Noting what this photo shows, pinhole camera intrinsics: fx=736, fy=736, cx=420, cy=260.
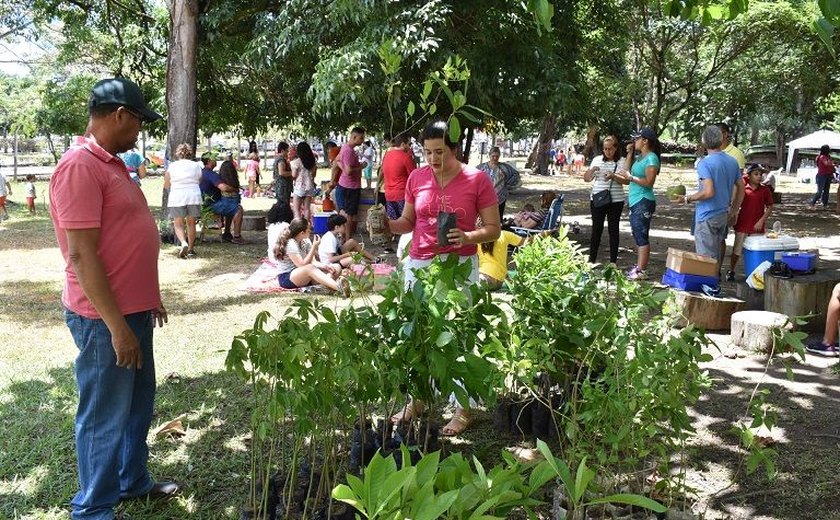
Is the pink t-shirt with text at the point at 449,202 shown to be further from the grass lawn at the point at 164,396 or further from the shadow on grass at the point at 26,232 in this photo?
the shadow on grass at the point at 26,232

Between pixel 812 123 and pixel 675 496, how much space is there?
49547mm

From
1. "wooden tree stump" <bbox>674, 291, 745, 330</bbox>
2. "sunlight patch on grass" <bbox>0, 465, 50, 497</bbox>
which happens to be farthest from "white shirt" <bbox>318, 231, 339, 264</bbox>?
"sunlight patch on grass" <bbox>0, 465, 50, 497</bbox>

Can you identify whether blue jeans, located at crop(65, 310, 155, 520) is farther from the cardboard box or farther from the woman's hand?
the cardboard box

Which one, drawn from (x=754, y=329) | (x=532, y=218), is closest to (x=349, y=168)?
(x=532, y=218)

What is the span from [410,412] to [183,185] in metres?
7.53

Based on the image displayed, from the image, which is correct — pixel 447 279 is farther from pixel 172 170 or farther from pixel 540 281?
pixel 172 170

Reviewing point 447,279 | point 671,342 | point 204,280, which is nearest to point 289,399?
point 447,279

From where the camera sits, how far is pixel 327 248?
847 cm

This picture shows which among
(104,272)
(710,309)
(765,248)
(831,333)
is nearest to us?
(104,272)

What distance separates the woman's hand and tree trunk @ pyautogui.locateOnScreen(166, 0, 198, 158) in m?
8.76

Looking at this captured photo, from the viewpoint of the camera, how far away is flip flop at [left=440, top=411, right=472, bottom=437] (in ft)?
14.0

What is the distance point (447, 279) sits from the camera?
2764 mm

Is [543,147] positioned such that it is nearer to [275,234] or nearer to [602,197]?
[602,197]

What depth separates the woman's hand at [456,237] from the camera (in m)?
3.78
